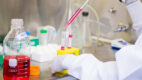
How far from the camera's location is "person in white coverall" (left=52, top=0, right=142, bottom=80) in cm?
83

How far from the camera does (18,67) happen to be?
90cm

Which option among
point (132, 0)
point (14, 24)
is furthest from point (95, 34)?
point (14, 24)

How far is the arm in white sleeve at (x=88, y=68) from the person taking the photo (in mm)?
898

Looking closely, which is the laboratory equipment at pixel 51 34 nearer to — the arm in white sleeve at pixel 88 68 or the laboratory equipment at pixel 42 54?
the laboratory equipment at pixel 42 54

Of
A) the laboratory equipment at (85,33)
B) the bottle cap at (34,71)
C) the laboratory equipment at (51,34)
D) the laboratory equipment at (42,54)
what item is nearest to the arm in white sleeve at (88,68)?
the bottle cap at (34,71)

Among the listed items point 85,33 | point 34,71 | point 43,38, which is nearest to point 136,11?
point 85,33

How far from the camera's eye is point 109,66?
955 mm

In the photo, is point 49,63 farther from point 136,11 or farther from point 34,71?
point 136,11

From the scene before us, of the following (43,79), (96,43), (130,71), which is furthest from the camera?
(96,43)

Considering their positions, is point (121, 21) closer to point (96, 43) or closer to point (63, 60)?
point (96, 43)

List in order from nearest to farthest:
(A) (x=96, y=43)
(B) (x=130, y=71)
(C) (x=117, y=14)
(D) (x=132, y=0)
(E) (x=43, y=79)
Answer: (B) (x=130, y=71) < (E) (x=43, y=79) < (D) (x=132, y=0) < (A) (x=96, y=43) < (C) (x=117, y=14)

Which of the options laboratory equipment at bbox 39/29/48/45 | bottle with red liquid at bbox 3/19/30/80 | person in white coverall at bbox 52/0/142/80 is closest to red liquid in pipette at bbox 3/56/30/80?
bottle with red liquid at bbox 3/19/30/80

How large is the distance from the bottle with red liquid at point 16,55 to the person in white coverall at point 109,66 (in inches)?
7.5

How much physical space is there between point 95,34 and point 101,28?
10 cm
